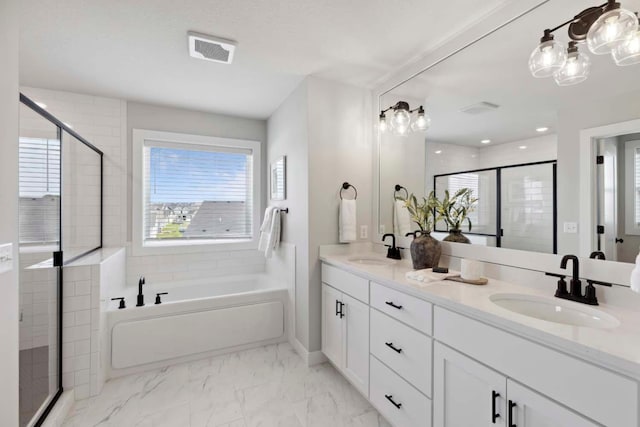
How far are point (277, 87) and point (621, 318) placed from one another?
2715 mm

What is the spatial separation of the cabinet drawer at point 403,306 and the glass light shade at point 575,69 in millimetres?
1238

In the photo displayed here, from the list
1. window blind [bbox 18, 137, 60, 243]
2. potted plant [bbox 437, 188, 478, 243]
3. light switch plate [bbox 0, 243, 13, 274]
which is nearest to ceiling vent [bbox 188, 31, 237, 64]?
window blind [bbox 18, 137, 60, 243]

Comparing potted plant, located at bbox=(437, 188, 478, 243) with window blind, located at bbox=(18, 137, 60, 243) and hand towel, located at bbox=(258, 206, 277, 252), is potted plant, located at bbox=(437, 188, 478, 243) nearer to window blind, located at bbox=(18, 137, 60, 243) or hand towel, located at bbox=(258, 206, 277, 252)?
hand towel, located at bbox=(258, 206, 277, 252)

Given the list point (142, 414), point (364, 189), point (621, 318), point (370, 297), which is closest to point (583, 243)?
point (621, 318)

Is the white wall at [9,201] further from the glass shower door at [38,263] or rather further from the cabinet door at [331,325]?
the cabinet door at [331,325]

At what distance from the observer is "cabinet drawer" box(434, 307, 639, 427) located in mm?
817

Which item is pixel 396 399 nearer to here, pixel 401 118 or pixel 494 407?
pixel 494 407

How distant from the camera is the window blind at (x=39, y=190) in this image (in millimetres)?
1649

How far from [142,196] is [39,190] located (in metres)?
1.36

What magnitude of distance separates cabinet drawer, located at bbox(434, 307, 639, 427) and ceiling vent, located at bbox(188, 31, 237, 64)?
2.13 meters

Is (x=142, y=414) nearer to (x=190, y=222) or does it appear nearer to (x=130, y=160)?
(x=190, y=222)

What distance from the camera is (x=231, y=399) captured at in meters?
2.06

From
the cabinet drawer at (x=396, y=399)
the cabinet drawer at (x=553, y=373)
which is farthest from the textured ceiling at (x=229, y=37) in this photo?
the cabinet drawer at (x=396, y=399)

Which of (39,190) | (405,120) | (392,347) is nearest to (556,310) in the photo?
(392,347)
